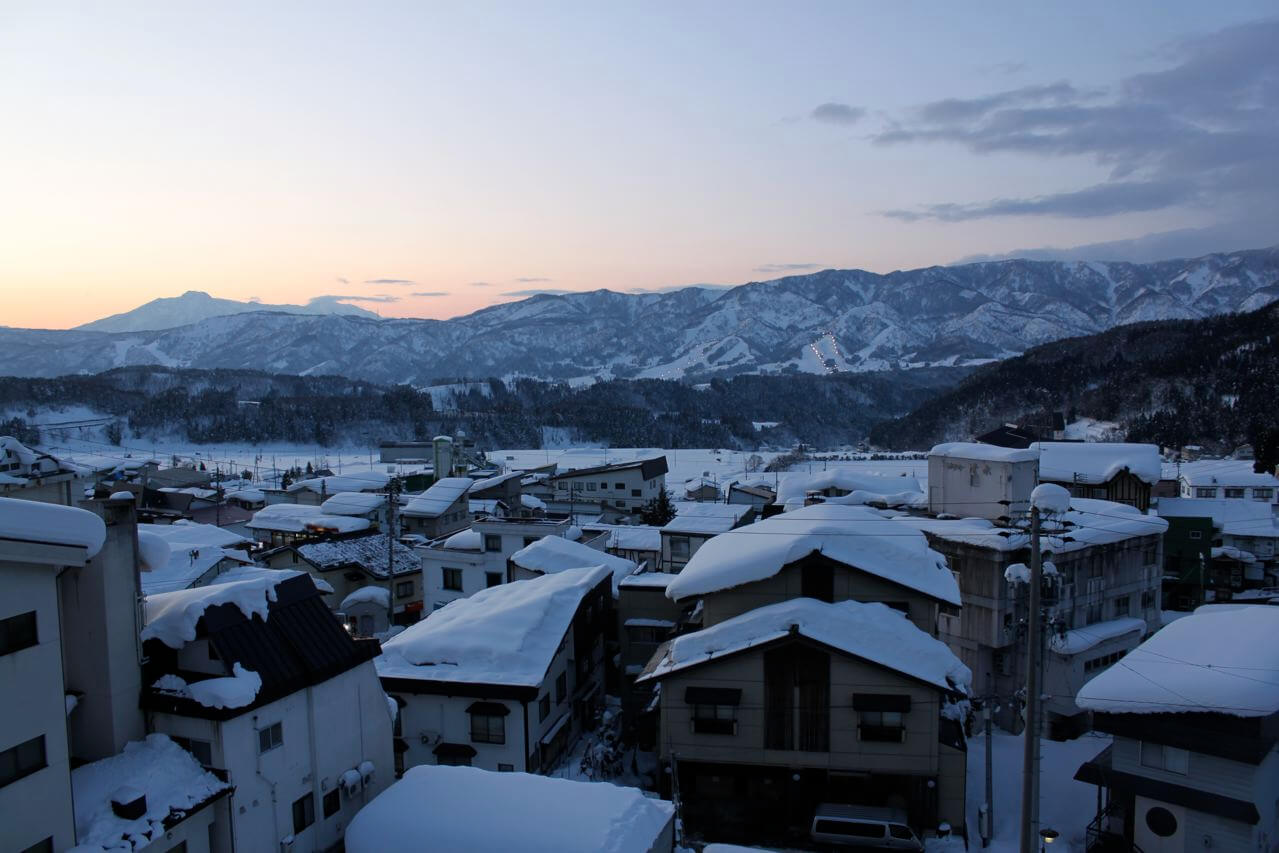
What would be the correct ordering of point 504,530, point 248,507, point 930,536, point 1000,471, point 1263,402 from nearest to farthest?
point 930,536, point 1000,471, point 504,530, point 248,507, point 1263,402

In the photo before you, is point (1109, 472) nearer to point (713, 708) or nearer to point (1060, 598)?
point (1060, 598)

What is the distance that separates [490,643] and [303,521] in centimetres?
2087

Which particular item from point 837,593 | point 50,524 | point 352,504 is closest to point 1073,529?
point 837,593

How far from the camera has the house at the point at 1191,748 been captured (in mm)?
9375

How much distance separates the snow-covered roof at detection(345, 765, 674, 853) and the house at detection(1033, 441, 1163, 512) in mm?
20852

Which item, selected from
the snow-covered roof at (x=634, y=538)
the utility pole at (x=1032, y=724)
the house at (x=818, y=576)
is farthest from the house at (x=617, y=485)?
the utility pole at (x=1032, y=724)

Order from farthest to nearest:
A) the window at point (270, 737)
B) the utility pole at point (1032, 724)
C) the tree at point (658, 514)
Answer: the tree at point (658, 514), the window at point (270, 737), the utility pole at point (1032, 724)

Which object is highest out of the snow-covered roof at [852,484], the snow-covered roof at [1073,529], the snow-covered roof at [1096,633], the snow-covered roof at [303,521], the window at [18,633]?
the window at [18,633]

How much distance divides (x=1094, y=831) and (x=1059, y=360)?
349 feet

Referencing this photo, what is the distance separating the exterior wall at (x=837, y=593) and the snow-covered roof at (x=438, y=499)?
20699mm

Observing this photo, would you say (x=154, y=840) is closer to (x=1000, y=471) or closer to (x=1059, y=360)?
(x=1000, y=471)

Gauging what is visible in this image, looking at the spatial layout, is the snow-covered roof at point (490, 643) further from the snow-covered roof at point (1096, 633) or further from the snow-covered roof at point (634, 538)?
the snow-covered roof at point (1096, 633)

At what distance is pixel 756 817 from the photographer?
463 inches

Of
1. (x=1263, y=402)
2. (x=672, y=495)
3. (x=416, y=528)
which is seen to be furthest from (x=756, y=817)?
(x=1263, y=402)
